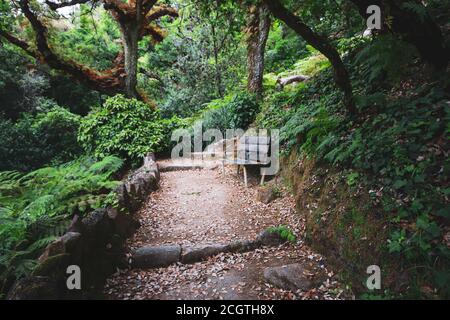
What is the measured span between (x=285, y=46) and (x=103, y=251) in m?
14.8

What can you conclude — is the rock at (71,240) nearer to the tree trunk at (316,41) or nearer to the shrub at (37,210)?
the shrub at (37,210)

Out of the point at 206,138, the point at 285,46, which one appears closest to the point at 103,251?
the point at 206,138

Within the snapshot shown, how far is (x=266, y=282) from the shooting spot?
3.84 meters

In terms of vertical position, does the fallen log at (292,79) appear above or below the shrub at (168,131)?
above

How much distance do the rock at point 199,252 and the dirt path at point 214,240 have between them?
0.37 ft

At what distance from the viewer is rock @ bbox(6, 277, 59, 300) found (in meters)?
2.85

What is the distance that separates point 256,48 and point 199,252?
8.25m

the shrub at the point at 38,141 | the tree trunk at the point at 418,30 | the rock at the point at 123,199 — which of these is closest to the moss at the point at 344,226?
the tree trunk at the point at 418,30

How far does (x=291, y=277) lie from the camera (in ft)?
12.1

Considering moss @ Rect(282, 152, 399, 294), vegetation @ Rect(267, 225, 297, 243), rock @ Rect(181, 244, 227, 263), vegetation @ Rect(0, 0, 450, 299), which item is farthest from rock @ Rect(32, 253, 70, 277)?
moss @ Rect(282, 152, 399, 294)

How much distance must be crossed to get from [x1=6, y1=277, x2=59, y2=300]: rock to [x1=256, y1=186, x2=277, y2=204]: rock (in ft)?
13.6

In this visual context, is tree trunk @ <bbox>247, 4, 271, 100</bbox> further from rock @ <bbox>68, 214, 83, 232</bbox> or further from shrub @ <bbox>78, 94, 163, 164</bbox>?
rock @ <bbox>68, 214, 83, 232</bbox>

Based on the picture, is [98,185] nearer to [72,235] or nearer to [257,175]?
[72,235]

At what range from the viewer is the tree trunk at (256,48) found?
10242mm
